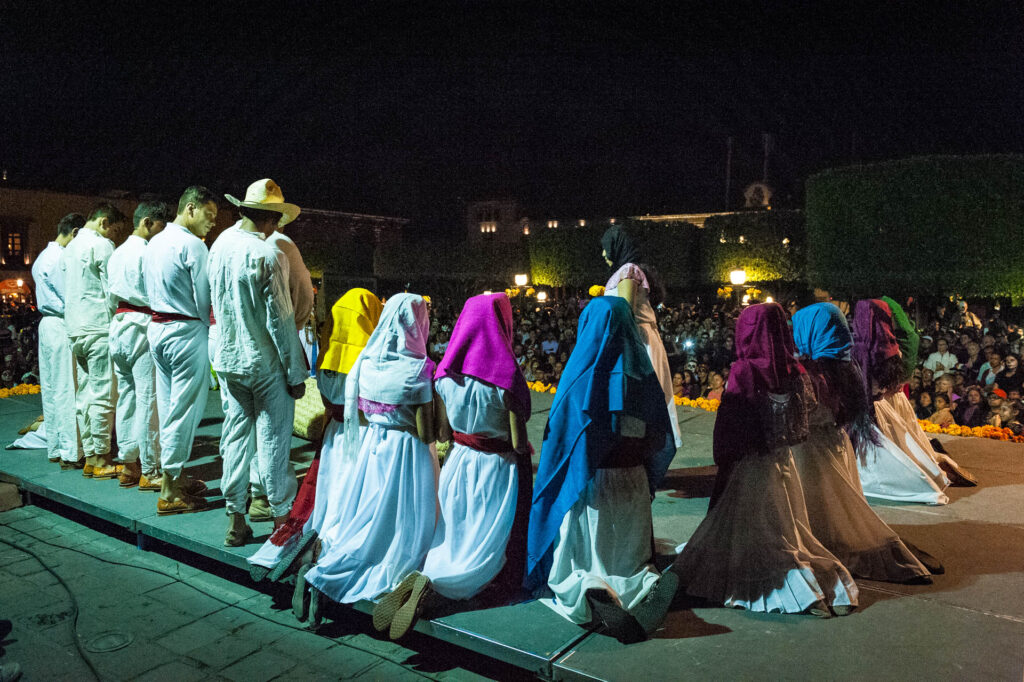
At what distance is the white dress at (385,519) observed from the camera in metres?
3.70

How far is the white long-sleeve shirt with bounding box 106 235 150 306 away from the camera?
17.4 feet

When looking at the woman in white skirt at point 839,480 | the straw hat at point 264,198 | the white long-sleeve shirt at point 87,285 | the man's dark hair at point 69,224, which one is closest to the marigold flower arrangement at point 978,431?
the woman in white skirt at point 839,480

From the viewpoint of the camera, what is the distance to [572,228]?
113 feet

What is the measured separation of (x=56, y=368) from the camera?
6.41 meters

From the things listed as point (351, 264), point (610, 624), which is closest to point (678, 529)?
point (610, 624)

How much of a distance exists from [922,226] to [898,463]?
1829cm

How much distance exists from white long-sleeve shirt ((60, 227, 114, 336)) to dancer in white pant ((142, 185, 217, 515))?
52.2 inches

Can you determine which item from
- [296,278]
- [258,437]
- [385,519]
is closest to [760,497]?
[385,519]

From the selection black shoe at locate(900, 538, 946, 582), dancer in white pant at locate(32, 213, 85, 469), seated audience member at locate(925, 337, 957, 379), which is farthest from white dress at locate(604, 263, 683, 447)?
seated audience member at locate(925, 337, 957, 379)

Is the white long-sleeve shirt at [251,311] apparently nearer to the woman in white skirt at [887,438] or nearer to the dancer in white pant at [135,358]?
the dancer in white pant at [135,358]

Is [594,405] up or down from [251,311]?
down

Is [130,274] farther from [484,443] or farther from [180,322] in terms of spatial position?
[484,443]

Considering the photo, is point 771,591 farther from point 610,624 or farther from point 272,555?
point 272,555

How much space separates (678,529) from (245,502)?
2792 millimetres
